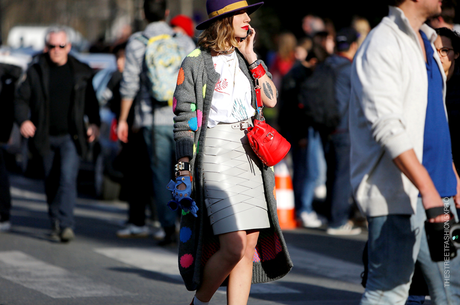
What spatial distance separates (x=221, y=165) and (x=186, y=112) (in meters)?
0.35

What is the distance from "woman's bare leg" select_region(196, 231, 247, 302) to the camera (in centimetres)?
413

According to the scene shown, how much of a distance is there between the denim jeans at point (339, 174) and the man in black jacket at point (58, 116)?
259 centimetres

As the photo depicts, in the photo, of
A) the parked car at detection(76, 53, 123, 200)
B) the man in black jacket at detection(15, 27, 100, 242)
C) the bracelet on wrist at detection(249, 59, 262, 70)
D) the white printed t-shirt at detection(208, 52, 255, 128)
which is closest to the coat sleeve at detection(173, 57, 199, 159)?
the white printed t-shirt at detection(208, 52, 255, 128)

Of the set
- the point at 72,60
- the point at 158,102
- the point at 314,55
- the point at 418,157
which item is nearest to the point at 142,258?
the point at 158,102

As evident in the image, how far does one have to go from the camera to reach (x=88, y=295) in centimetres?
550

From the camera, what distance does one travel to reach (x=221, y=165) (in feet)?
13.8

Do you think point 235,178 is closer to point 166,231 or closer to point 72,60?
point 166,231

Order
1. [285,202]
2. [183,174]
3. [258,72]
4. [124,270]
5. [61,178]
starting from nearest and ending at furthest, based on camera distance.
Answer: [183,174]
[258,72]
[124,270]
[61,178]
[285,202]

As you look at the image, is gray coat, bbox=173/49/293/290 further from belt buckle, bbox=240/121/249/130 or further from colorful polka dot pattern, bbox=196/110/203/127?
belt buckle, bbox=240/121/249/130

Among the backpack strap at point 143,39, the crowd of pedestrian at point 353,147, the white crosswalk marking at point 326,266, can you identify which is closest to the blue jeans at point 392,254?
the crowd of pedestrian at point 353,147

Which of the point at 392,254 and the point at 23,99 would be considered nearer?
the point at 392,254

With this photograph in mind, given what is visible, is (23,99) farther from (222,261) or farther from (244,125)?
(222,261)

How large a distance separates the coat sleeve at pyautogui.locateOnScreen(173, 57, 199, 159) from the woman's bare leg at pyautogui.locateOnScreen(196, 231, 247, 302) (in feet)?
1.63

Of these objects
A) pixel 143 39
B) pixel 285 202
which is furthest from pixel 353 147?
pixel 285 202
